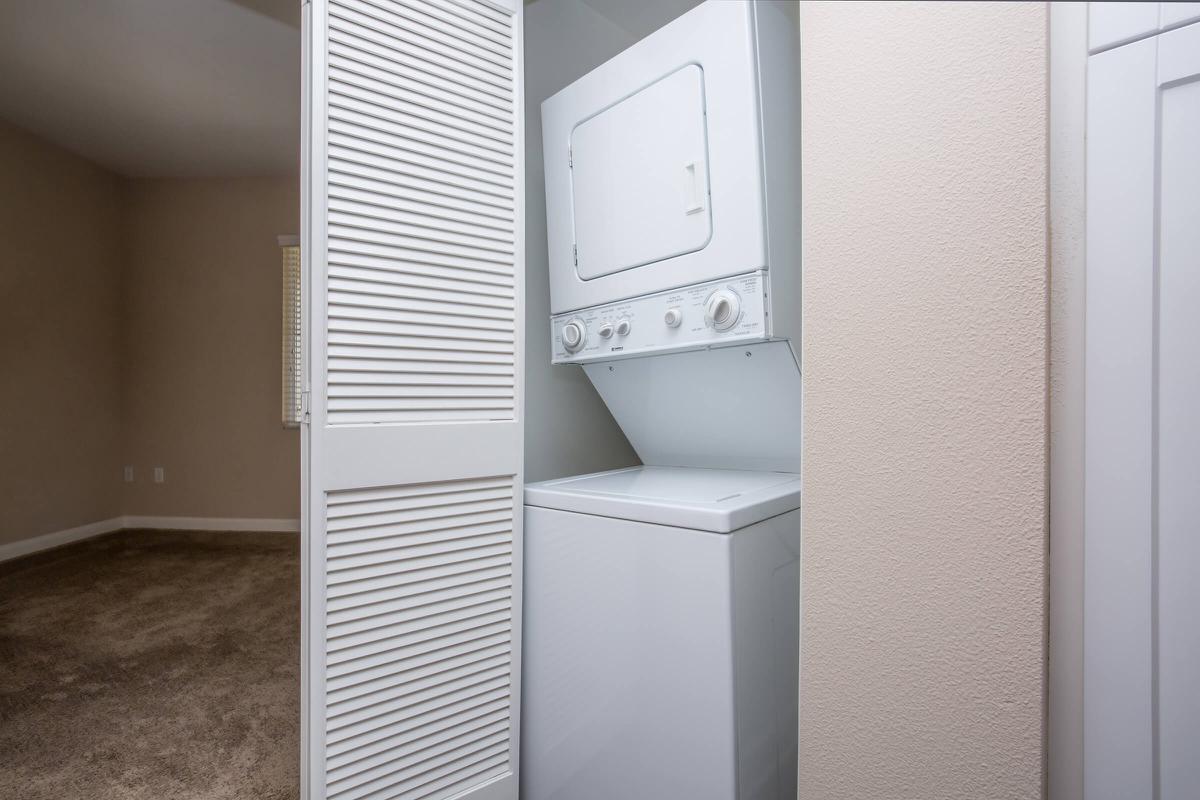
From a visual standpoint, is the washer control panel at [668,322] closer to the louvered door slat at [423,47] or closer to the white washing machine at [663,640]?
the white washing machine at [663,640]

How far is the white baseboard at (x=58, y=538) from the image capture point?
4598 mm

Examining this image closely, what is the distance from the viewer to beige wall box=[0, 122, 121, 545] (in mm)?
4609

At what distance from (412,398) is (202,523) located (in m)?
5.37

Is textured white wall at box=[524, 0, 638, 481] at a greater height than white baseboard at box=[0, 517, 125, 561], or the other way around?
textured white wall at box=[524, 0, 638, 481]

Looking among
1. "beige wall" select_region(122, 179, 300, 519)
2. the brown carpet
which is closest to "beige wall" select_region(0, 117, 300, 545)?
"beige wall" select_region(122, 179, 300, 519)

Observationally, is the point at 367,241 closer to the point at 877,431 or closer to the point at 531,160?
the point at 531,160

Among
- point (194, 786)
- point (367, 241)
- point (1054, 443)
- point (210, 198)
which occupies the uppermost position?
point (210, 198)

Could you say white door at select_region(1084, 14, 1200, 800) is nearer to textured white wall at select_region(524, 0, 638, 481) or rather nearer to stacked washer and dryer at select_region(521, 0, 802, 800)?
stacked washer and dryer at select_region(521, 0, 802, 800)

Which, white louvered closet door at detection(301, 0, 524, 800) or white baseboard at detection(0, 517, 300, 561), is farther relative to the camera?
white baseboard at detection(0, 517, 300, 561)

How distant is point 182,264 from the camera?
569 cm

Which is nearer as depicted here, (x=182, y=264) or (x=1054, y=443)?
(x=1054, y=443)

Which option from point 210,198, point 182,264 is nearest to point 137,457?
point 182,264

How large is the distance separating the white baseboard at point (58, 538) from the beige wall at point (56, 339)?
50 millimetres

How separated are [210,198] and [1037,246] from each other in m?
6.60
